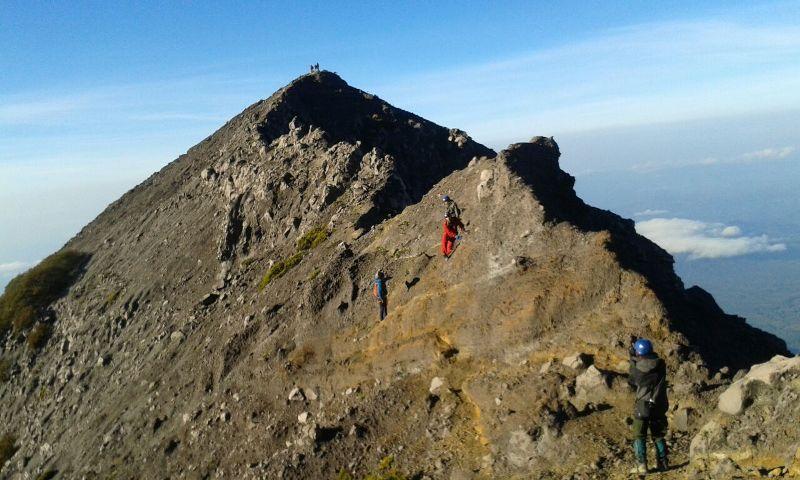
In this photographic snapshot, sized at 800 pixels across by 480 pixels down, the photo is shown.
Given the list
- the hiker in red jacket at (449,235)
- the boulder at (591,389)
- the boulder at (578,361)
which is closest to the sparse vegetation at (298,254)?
the hiker in red jacket at (449,235)

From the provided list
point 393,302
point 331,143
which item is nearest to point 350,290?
point 393,302

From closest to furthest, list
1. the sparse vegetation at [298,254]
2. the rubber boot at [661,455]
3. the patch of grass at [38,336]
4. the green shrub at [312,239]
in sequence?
the rubber boot at [661,455] → the sparse vegetation at [298,254] → the green shrub at [312,239] → the patch of grass at [38,336]

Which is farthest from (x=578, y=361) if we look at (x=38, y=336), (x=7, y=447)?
(x=38, y=336)

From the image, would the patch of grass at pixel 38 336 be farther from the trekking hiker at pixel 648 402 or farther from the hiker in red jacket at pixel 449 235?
the trekking hiker at pixel 648 402

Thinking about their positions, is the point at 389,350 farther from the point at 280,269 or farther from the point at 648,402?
the point at 280,269

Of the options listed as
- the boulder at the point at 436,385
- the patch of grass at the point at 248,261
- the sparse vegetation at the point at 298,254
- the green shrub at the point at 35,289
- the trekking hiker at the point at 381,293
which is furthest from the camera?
the green shrub at the point at 35,289

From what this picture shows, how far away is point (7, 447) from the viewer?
126 ft

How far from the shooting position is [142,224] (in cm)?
5909

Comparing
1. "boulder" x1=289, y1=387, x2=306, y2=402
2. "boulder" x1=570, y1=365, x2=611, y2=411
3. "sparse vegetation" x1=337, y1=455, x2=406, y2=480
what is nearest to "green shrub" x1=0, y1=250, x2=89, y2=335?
"boulder" x1=289, y1=387, x2=306, y2=402

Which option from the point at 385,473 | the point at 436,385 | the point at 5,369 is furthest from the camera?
the point at 5,369

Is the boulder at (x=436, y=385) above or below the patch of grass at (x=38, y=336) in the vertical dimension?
below

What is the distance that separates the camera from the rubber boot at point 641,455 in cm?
1181

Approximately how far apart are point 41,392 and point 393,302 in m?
33.3

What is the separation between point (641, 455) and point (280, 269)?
80.6ft
